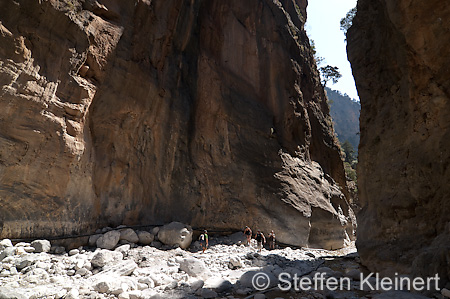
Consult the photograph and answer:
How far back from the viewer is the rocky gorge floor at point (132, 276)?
276 inches

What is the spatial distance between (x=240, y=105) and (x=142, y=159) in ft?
23.9

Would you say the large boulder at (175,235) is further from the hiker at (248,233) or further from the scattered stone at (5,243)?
the scattered stone at (5,243)

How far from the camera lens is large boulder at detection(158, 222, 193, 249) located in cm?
1223

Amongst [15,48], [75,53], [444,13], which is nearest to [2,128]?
[15,48]

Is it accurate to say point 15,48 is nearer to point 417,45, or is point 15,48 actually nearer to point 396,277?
point 417,45

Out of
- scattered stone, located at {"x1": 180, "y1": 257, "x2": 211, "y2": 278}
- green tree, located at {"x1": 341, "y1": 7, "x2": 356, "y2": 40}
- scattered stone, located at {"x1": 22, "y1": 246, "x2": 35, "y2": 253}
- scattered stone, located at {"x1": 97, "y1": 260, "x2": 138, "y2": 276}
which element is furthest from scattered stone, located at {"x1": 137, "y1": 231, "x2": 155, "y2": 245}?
green tree, located at {"x1": 341, "y1": 7, "x2": 356, "y2": 40}

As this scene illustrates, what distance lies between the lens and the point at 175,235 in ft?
40.5

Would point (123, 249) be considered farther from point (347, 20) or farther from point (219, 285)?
point (347, 20)

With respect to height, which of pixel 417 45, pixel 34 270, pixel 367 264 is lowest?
pixel 34 270

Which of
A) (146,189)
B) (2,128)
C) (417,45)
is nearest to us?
(417,45)

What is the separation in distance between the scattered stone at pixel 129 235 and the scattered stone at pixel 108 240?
37cm

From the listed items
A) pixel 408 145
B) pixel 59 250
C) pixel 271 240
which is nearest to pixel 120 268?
pixel 59 250

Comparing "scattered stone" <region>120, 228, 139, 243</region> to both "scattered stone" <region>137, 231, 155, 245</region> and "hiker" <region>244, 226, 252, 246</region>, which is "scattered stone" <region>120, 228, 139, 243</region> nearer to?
"scattered stone" <region>137, 231, 155, 245</region>

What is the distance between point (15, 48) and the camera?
31.0ft
